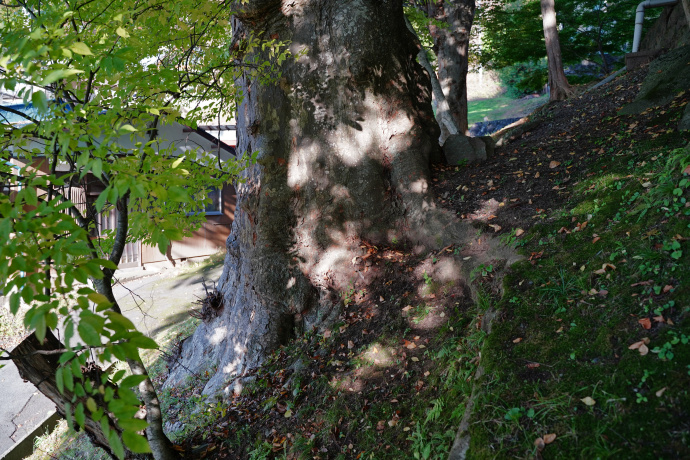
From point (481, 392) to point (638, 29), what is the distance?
37.5ft

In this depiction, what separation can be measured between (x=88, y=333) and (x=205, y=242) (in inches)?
607

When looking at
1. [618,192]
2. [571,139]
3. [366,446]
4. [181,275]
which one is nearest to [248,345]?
[366,446]

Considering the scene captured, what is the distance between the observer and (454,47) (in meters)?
10.8

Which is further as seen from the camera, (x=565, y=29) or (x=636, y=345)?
(x=565, y=29)

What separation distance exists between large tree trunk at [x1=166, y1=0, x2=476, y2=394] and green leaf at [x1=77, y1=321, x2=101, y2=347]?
4.03 meters

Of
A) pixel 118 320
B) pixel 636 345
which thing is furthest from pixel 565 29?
pixel 118 320

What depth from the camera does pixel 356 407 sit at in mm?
4152

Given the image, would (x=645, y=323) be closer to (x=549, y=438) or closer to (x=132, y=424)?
(x=549, y=438)

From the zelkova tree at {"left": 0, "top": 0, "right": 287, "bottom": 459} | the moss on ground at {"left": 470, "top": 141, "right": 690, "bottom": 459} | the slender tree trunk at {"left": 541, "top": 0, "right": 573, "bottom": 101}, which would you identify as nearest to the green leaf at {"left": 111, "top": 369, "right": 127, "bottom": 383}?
the zelkova tree at {"left": 0, "top": 0, "right": 287, "bottom": 459}

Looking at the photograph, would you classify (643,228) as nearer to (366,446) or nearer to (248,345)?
(366,446)

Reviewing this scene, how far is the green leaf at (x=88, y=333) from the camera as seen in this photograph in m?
1.70

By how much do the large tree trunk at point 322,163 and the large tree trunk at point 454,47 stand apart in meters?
5.25

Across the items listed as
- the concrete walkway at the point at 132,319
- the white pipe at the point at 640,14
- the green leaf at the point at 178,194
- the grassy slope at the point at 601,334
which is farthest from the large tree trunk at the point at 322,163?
the white pipe at the point at 640,14

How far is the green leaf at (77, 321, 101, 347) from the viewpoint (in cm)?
170
